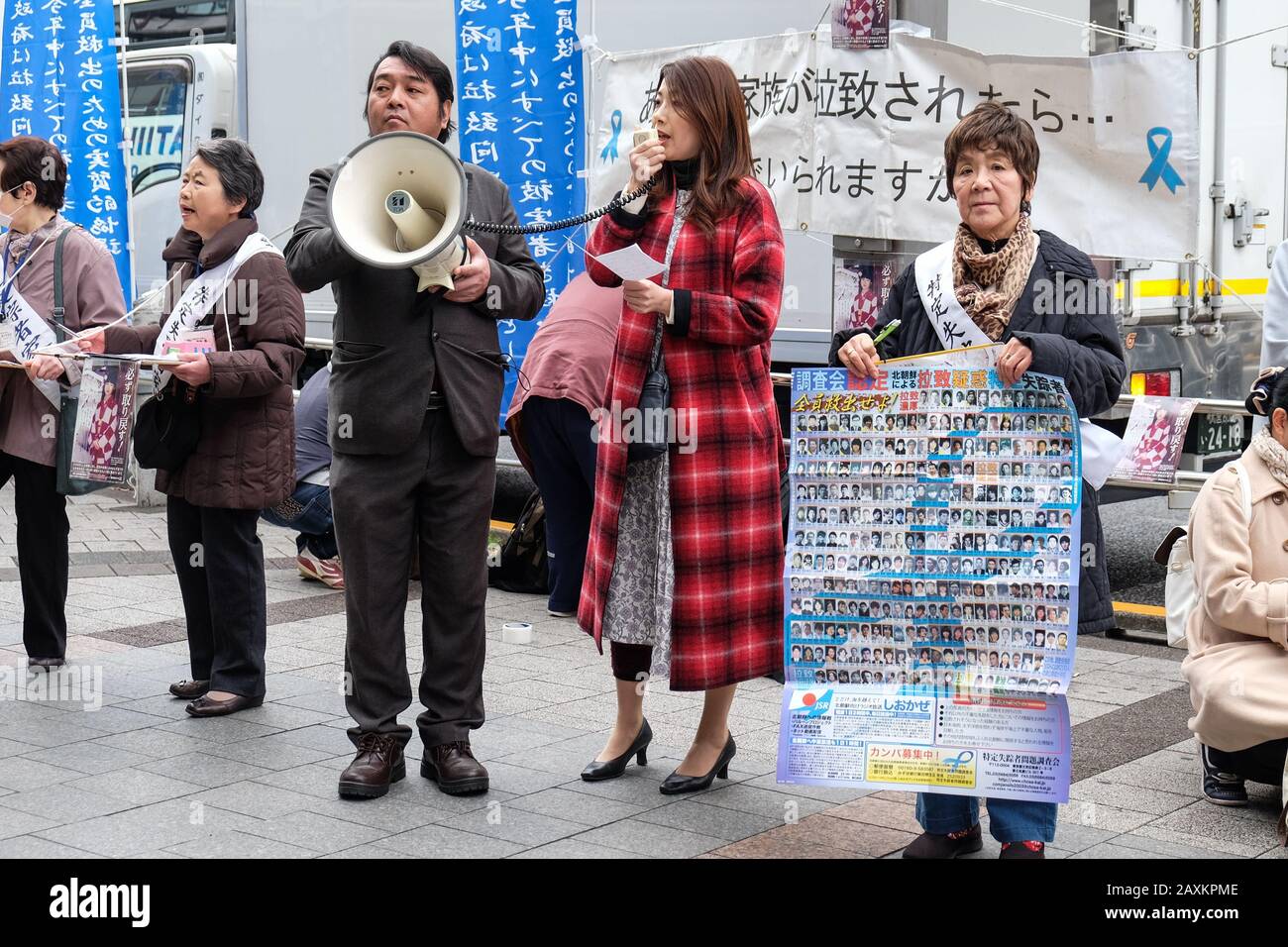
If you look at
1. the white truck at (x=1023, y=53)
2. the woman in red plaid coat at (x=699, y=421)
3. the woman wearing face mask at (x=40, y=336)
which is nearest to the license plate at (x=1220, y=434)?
the white truck at (x=1023, y=53)

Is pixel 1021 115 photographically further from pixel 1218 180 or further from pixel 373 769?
pixel 373 769

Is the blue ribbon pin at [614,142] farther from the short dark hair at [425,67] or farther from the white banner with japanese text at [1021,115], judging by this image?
the short dark hair at [425,67]

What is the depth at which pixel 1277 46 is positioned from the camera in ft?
25.9

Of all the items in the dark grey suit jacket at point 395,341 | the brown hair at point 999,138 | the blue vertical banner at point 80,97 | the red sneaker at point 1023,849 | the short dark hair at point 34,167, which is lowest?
the red sneaker at point 1023,849

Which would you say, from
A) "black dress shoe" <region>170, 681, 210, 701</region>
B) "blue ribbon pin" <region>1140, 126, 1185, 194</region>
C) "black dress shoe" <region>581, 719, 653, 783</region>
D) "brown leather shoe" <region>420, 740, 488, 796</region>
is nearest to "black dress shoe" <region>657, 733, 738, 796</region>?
"black dress shoe" <region>581, 719, 653, 783</region>

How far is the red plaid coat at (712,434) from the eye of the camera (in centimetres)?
417

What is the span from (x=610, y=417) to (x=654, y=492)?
245mm

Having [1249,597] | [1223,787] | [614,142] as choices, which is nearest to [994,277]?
[1249,597]

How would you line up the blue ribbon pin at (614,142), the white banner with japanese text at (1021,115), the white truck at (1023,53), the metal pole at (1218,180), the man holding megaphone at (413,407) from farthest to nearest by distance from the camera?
1. the metal pole at (1218,180)
2. the blue ribbon pin at (614,142)
3. the white truck at (1023,53)
4. the white banner with japanese text at (1021,115)
5. the man holding megaphone at (413,407)

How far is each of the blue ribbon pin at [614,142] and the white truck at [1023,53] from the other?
8.9 inches

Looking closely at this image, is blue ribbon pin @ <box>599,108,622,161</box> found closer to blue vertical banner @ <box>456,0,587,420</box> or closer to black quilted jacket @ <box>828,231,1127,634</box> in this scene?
blue vertical banner @ <box>456,0,587,420</box>

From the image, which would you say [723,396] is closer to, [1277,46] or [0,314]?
[0,314]

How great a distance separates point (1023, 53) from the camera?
22.6ft

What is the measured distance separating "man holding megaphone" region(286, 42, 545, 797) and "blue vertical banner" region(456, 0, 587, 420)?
9.00 feet
